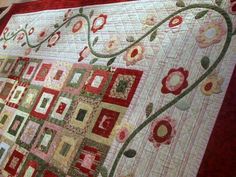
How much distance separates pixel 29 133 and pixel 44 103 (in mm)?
141

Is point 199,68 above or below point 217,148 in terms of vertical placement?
above

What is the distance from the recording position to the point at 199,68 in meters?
1.05

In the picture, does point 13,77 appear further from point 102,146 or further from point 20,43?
point 102,146

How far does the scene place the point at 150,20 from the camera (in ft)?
4.33

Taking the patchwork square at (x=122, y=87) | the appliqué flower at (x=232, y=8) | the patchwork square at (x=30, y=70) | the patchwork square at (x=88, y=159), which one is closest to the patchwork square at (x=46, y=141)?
the patchwork square at (x=88, y=159)

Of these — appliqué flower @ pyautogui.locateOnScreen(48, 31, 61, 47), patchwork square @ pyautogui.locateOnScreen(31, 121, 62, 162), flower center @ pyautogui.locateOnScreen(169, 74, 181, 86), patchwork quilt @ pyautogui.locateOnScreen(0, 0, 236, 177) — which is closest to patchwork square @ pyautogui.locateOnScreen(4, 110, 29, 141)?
patchwork quilt @ pyautogui.locateOnScreen(0, 0, 236, 177)

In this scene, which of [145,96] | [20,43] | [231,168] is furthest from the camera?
[20,43]

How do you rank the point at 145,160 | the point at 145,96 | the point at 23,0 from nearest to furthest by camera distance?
the point at 145,160 < the point at 145,96 < the point at 23,0

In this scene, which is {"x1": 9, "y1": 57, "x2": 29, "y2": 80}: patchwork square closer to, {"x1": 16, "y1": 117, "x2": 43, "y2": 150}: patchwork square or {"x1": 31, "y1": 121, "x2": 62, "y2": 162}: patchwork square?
{"x1": 16, "y1": 117, "x2": 43, "y2": 150}: patchwork square

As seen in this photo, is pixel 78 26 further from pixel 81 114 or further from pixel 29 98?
pixel 81 114

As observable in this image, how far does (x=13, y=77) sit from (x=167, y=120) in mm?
1018

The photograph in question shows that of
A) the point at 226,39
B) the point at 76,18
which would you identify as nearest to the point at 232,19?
the point at 226,39

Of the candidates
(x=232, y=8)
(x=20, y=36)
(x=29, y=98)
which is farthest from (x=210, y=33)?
(x=20, y=36)

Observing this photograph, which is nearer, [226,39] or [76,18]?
[226,39]
